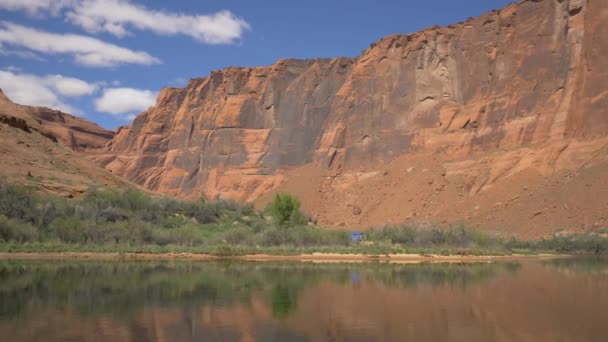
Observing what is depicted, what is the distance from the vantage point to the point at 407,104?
6619cm

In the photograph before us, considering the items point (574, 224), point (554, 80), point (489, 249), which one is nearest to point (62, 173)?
point (489, 249)

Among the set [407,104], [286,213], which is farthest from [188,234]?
[407,104]

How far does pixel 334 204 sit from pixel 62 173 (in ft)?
101

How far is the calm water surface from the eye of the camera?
39.0 ft

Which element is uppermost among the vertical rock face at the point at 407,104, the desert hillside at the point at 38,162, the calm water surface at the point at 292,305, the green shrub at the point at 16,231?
the vertical rock face at the point at 407,104

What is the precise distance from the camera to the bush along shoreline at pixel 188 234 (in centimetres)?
3378

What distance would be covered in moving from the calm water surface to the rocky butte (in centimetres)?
2619

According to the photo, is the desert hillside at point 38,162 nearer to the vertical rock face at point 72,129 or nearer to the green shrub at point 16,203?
the green shrub at point 16,203

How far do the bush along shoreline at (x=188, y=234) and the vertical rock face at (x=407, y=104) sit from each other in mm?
15155

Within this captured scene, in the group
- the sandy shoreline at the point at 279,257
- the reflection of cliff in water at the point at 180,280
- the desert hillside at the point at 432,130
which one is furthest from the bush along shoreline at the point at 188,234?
the desert hillside at the point at 432,130

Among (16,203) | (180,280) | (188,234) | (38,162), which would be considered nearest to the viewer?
(180,280)

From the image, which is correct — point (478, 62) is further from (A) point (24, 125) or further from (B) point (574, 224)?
(A) point (24, 125)

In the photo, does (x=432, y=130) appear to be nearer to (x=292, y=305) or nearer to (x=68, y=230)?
(x=68, y=230)

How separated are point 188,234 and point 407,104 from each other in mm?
35596
